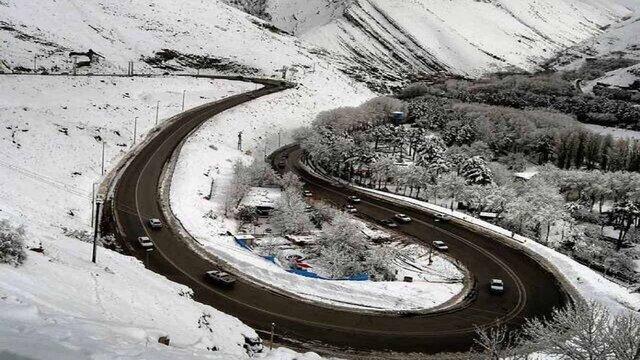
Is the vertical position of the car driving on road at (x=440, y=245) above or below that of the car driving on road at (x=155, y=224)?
above

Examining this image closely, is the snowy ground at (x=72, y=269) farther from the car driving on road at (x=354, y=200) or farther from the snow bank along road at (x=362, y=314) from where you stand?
the car driving on road at (x=354, y=200)

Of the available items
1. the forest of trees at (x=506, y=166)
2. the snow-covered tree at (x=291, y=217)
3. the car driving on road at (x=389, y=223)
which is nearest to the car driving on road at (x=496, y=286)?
the car driving on road at (x=389, y=223)

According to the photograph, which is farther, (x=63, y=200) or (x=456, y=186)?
(x=456, y=186)

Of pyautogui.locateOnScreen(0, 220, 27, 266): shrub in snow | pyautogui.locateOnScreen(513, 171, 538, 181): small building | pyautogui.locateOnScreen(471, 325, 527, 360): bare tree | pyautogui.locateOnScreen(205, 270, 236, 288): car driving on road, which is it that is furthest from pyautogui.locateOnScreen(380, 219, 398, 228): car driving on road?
pyautogui.locateOnScreen(0, 220, 27, 266): shrub in snow

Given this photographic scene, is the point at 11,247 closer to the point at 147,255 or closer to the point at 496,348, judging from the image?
the point at 496,348

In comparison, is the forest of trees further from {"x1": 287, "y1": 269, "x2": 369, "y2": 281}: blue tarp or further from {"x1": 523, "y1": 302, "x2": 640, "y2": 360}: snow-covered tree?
{"x1": 523, "y1": 302, "x2": 640, "y2": 360}: snow-covered tree

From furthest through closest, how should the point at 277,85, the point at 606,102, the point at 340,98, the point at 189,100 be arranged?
the point at 606,102 → the point at 340,98 → the point at 277,85 → the point at 189,100

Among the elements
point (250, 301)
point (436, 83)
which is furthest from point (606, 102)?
point (250, 301)

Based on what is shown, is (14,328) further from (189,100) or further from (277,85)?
(277,85)
